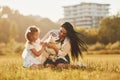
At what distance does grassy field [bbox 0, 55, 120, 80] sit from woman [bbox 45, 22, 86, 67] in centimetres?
20

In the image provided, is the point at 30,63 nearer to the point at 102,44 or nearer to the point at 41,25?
A: the point at 41,25

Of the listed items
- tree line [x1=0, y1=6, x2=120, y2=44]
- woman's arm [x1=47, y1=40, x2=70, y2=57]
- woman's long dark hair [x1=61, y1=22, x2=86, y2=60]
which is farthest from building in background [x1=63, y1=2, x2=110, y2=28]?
woman's arm [x1=47, y1=40, x2=70, y2=57]

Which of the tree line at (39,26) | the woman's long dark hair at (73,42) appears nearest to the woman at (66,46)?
the woman's long dark hair at (73,42)

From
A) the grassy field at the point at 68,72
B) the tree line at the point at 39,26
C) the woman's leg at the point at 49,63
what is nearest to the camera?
the grassy field at the point at 68,72

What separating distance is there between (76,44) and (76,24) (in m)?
0.76

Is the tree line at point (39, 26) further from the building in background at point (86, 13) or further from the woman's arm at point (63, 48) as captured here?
the woman's arm at point (63, 48)

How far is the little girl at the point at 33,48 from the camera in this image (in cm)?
383

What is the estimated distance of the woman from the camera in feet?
12.5

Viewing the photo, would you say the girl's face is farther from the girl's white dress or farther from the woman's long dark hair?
the woman's long dark hair

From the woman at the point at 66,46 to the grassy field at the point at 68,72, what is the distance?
7.7 inches

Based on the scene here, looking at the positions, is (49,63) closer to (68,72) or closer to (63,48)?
(63,48)

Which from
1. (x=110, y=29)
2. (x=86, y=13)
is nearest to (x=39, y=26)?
(x=86, y=13)

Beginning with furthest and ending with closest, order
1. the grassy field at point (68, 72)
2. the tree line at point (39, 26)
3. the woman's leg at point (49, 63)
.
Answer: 1. the tree line at point (39, 26)
2. the woman's leg at point (49, 63)
3. the grassy field at point (68, 72)

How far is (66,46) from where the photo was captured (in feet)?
12.6
